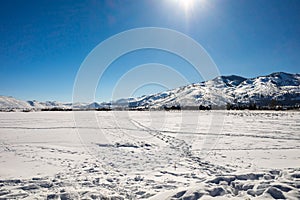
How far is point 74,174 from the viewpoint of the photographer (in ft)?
22.6

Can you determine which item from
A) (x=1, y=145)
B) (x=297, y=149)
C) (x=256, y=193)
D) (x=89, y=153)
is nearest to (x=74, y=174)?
(x=89, y=153)

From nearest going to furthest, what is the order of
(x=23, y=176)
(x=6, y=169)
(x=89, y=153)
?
1. (x=23, y=176)
2. (x=6, y=169)
3. (x=89, y=153)

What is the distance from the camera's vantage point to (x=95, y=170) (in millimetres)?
7387

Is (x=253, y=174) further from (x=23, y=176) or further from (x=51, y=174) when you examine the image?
(x=23, y=176)

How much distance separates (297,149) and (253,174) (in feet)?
18.2

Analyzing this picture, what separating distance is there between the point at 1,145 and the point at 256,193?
38.1 feet

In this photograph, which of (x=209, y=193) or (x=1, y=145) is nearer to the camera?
(x=209, y=193)

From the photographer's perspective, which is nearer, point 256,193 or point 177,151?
point 256,193

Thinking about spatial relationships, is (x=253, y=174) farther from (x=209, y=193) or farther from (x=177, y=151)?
(x=177, y=151)

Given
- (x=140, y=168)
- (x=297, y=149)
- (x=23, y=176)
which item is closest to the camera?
(x=23, y=176)

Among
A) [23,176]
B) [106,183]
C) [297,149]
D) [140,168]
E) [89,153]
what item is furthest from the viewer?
[297,149]

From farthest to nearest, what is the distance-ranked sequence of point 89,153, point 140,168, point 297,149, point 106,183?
point 297,149 < point 89,153 < point 140,168 < point 106,183

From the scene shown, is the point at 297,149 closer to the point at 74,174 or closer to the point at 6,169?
the point at 74,174

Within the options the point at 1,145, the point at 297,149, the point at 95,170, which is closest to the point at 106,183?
the point at 95,170
